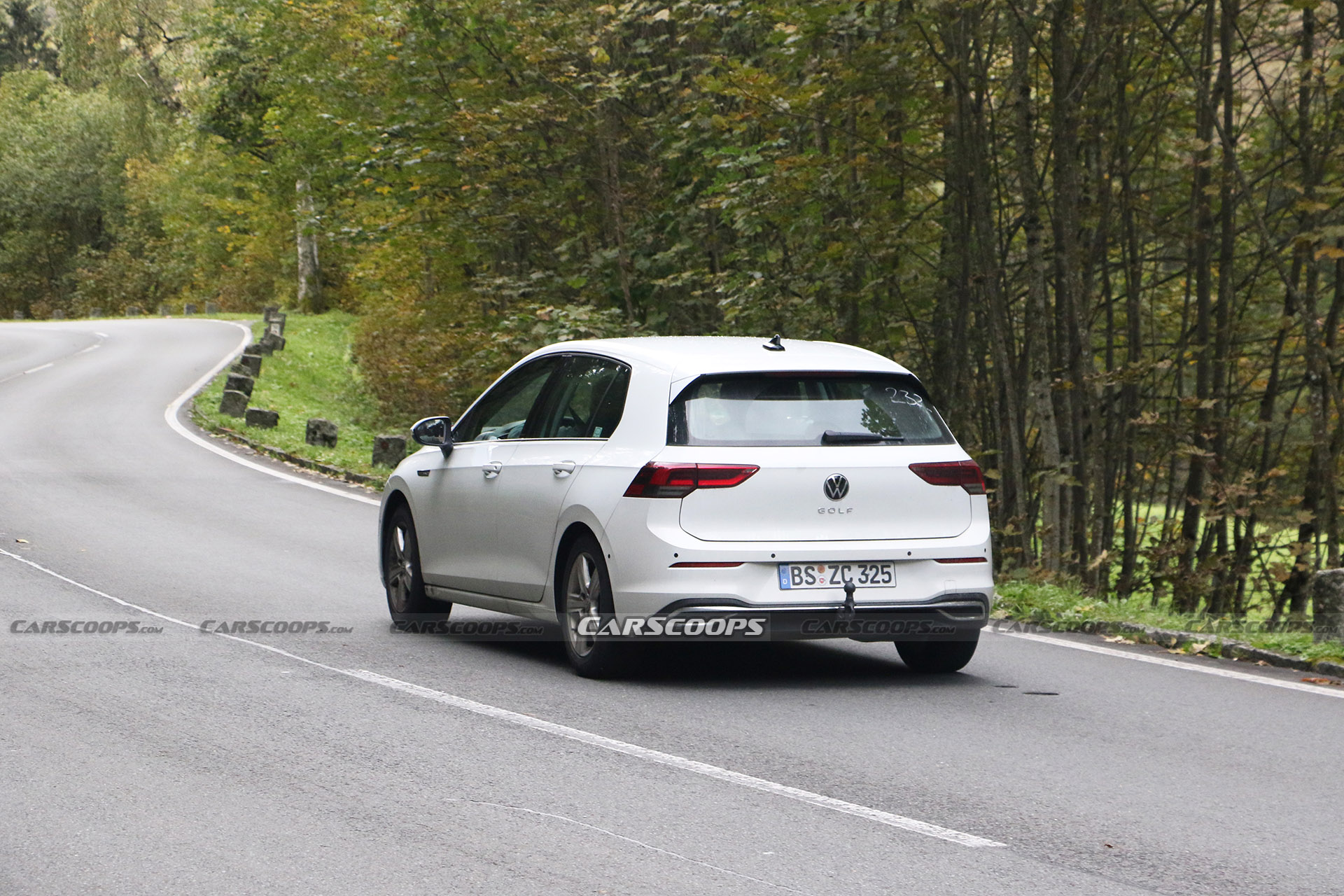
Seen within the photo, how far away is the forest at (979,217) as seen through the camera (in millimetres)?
13977

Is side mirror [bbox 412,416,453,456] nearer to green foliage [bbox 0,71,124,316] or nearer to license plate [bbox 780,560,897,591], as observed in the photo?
license plate [bbox 780,560,897,591]

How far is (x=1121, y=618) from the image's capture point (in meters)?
10.1

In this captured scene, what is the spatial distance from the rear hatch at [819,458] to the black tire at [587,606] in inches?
24.3

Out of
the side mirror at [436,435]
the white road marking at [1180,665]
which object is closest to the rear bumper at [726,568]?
the white road marking at [1180,665]

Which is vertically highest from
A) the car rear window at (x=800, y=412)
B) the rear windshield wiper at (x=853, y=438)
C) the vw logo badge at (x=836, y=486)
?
the car rear window at (x=800, y=412)

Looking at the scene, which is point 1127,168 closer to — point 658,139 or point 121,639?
point 658,139

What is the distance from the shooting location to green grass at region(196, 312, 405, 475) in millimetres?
23375

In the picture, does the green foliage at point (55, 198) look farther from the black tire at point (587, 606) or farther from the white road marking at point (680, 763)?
the white road marking at point (680, 763)

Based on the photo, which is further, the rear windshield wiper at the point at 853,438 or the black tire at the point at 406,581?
the black tire at the point at 406,581

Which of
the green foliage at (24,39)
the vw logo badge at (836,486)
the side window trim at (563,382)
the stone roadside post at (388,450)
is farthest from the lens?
the green foliage at (24,39)

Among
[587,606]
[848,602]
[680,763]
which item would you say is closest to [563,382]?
[587,606]

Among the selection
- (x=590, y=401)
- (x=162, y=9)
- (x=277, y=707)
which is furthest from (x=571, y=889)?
(x=162, y=9)
